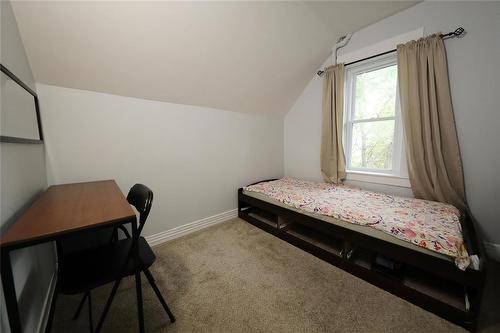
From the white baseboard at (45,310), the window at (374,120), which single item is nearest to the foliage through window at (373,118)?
the window at (374,120)

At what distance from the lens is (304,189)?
2.46m

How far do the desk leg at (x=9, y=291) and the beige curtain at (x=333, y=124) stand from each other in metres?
2.77

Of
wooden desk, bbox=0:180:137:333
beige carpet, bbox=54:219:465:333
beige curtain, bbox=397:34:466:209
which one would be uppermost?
beige curtain, bbox=397:34:466:209

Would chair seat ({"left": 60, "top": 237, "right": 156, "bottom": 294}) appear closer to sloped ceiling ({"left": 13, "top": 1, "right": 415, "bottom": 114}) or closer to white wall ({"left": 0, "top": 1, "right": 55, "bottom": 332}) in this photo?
white wall ({"left": 0, "top": 1, "right": 55, "bottom": 332})

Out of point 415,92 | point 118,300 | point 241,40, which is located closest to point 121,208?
point 118,300

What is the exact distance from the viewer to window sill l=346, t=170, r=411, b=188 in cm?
214

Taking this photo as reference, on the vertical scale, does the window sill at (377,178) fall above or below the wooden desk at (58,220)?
below

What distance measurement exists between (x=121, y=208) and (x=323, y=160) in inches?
96.6

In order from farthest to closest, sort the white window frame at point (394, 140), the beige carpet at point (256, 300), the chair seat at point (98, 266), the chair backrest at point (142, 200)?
the white window frame at point (394, 140) → the beige carpet at point (256, 300) → the chair backrest at point (142, 200) → the chair seat at point (98, 266)

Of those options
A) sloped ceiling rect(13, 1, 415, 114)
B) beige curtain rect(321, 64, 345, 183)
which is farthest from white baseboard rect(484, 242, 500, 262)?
sloped ceiling rect(13, 1, 415, 114)

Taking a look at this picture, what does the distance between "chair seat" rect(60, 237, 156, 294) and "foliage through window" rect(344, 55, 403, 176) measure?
2561 millimetres

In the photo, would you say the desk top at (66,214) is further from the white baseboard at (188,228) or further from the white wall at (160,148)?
the white baseboard at (188,228)

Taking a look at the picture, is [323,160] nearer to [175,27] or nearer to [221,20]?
[221,20]

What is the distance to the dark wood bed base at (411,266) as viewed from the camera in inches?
42.4
